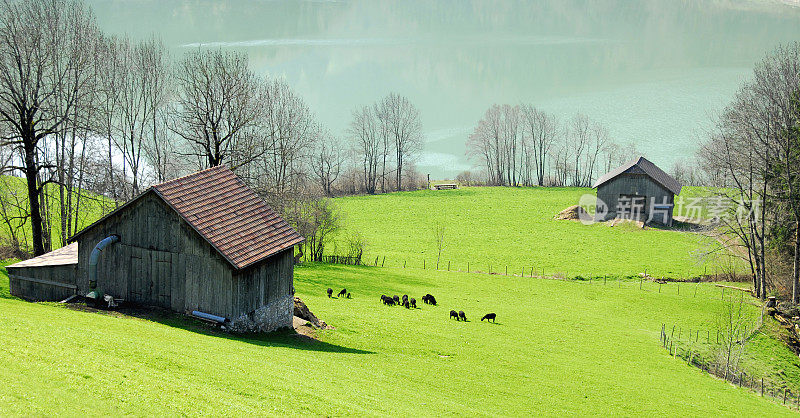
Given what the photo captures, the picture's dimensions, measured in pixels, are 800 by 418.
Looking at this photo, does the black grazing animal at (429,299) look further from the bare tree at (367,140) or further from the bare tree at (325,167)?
the bare tree at (367,140)

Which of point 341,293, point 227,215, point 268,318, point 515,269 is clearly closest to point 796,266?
point 515,269

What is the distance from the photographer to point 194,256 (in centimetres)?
2480

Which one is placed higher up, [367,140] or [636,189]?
[367,140]

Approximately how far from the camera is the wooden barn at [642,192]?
68.1 metres

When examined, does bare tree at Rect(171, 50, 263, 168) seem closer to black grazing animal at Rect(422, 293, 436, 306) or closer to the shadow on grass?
black grazing animal at Rect(422, 293, 436, 306)

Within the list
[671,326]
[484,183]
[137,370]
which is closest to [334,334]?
[137,370]

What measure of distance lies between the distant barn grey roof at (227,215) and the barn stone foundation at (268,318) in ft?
8.29

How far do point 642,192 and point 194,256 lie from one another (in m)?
57.1

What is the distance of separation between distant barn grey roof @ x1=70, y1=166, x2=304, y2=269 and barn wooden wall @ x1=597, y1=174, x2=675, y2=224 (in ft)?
170

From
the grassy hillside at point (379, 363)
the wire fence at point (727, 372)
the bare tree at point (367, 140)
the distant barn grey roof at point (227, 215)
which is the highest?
the bare tree at point (367, 140)

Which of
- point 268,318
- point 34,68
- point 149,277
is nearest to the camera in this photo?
point 149,277

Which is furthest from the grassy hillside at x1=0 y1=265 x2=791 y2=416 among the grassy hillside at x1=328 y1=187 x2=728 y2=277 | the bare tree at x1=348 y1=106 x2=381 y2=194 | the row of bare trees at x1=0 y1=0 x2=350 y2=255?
the bare tree at x1=348 y1=106 x2=381 y2=194

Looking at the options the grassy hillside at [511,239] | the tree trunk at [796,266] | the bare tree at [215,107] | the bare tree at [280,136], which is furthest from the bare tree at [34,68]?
the tree trunk at [796,266]

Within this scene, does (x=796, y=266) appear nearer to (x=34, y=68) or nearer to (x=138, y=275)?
(x=138, y=275)
